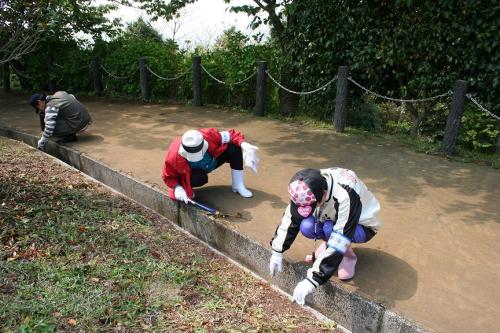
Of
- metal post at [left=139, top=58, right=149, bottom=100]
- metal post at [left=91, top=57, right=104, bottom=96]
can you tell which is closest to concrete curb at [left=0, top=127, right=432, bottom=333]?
metal post at [left=139, top=58, right=149, bottom=100]

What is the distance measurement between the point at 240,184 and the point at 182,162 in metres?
0.81

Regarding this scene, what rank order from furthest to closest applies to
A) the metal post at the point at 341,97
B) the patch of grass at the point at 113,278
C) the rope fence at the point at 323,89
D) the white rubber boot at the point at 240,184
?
1. the metal post at the point at 341,97
2. the rope fence at the point at 323,89
3. the white rubber boot at the point at 240,184
4. the patch of grass at the point at 113,278

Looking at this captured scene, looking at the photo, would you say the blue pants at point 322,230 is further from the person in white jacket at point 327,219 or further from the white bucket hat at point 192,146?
the white bucket hat at point 192,146

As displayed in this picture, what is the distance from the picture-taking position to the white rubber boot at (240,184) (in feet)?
14.8

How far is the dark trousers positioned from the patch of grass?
56 centimetres

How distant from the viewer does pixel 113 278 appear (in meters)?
3.28

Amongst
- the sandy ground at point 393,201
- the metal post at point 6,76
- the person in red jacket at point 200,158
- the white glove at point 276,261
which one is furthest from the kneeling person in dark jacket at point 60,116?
the metal post at point 6,76

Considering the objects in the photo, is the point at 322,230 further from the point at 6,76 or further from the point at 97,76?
the point at 6,76

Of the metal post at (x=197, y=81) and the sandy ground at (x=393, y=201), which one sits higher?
the metal post at (x=197, y=81)

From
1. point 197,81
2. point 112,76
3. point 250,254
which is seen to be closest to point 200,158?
point 250,254

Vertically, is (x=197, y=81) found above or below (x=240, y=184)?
above

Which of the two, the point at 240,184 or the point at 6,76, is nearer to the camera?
the point at 240,184

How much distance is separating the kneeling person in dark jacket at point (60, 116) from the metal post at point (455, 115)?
561 cm

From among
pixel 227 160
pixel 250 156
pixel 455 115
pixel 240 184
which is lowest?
pixel 240 184
